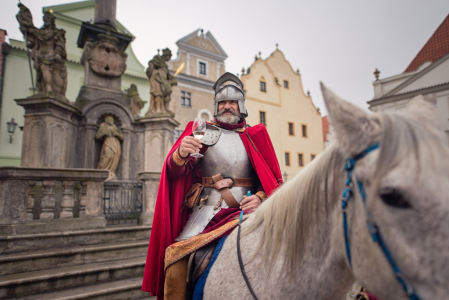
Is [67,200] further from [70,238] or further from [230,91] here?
[230,91]

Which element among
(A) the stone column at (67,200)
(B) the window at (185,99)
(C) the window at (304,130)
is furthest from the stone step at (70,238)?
(C) the window at (304,130)

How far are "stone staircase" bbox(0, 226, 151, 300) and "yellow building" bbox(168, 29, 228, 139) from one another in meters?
16.5

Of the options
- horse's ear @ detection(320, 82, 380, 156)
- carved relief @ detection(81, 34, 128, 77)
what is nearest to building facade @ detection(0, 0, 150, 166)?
carved relief @ detection(81, 34, 128, 77)

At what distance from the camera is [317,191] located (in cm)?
117

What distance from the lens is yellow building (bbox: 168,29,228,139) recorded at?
846 inches

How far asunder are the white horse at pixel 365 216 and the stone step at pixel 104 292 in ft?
10.7

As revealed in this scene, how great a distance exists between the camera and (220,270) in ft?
5.16

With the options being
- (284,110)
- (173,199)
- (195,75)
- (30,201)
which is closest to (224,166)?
(173,199)

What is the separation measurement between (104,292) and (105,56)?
23.2 feet

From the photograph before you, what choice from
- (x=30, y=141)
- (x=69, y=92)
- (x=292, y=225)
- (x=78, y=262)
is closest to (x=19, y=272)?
(x=78, y=262)

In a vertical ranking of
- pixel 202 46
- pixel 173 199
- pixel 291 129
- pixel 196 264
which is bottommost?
pixel 196 264

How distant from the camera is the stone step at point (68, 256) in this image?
396 cm

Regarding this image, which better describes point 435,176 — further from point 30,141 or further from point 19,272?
point 30,141

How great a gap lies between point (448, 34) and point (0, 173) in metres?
24.3
